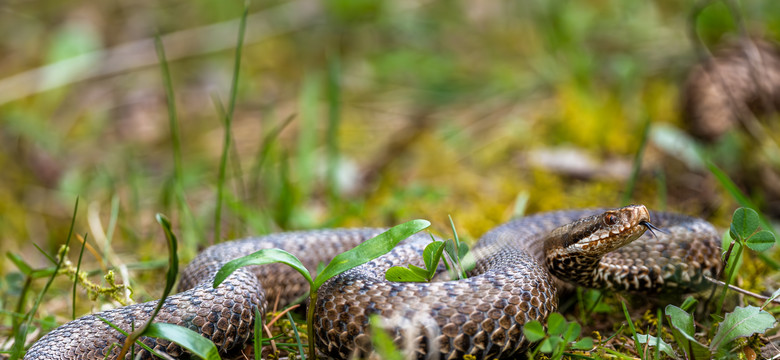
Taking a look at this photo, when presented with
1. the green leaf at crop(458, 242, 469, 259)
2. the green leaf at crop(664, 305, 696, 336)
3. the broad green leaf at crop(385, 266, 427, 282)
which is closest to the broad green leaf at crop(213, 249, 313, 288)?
the broad green leaf at crop(385, 266, 427, 282)

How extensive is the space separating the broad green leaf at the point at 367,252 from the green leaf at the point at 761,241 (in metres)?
1.64

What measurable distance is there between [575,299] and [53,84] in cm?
827

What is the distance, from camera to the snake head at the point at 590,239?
3172 mm

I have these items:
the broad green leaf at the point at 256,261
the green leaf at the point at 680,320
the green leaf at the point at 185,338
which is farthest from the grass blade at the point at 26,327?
the green leaf at the point at 680,320

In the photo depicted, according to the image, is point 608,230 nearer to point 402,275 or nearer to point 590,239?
point 590,239

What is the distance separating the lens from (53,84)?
8906 millimetres

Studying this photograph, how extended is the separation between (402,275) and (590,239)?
105 centimetres

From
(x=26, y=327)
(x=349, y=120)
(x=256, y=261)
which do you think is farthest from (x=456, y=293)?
(x=349, y=120)

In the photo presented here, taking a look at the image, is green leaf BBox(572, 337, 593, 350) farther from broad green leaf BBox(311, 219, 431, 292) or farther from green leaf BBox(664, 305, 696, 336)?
broad green leaf BBox(311, 219, 431, 292)

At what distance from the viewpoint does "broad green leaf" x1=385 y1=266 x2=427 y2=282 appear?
10.3ft

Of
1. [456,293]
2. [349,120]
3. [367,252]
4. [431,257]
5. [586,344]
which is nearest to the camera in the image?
[586,344]

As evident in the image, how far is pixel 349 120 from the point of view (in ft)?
29.7

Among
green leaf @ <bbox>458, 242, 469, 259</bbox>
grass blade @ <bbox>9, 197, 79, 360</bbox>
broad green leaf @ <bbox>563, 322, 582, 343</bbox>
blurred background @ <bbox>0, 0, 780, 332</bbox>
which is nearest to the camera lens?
broad green leaf @ <bbox>563, 322, 582, 343</bbox>

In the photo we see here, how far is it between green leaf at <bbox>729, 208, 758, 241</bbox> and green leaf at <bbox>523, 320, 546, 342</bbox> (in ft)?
3.65
